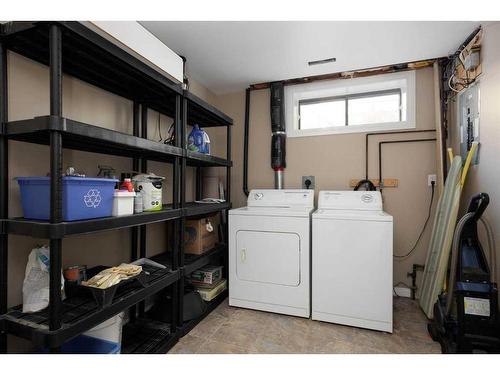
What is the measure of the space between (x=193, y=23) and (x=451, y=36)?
210 centimetres

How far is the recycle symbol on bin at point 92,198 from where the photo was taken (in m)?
1.20

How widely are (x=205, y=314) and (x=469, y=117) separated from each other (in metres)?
2.83

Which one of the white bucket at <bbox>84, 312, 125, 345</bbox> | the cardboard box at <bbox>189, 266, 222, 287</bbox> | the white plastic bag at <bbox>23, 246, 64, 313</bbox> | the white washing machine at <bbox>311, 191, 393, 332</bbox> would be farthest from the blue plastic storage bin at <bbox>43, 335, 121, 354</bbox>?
the white washing machine at <bbox>311, 191, 393, 332</bbox>

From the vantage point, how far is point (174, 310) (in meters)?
1.81

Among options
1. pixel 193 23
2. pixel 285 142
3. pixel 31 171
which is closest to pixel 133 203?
pixel 31 171

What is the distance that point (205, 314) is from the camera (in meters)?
2.17

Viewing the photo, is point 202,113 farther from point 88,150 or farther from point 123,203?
point 123,203

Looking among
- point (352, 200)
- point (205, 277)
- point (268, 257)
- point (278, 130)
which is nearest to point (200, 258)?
point (205, 277)

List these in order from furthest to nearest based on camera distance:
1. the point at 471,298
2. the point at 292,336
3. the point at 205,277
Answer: the point at 205,277
the point at 292,336
the point at 471,298

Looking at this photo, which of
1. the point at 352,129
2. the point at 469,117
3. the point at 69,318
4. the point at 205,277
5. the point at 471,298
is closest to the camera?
the point at 69,318

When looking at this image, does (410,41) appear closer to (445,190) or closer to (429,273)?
(445,190)

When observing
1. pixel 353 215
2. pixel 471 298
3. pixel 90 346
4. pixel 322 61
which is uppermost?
pixel 322 61

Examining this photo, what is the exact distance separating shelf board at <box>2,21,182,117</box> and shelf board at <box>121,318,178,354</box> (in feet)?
5.70

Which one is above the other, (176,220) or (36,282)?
(176,220)
